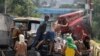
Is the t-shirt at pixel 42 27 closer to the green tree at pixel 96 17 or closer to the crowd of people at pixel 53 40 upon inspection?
the crowd of people at pixel 53 40

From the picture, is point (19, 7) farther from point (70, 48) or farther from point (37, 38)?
point (70, 48)

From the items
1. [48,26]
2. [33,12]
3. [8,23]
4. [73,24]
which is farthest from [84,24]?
[33,12]

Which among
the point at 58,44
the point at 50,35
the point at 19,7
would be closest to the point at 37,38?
the point at 50,35

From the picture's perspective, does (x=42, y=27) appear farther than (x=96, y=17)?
No

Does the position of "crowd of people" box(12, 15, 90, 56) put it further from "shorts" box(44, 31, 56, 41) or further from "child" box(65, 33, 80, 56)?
"child" box(65, 33, 80, 56)

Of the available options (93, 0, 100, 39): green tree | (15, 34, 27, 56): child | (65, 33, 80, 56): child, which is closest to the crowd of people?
(15, 34, 27, 56): child

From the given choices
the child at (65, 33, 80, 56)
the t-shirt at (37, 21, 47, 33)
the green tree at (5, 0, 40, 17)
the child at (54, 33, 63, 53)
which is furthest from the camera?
the green tree at (5, 0, 40, 17)

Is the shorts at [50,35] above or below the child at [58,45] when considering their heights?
above

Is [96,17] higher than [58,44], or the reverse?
[58,44]

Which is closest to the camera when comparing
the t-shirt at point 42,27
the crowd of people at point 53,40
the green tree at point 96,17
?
the crowd of people at point 53,40

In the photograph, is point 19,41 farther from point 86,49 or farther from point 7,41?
point 86,49

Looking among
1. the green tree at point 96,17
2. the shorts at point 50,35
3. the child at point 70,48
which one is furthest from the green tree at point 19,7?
the child at point 70,48

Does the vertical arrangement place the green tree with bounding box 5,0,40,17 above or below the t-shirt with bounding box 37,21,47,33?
below

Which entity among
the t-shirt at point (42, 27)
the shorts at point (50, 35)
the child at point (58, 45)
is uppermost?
the t-shirt at point (42, 27)
